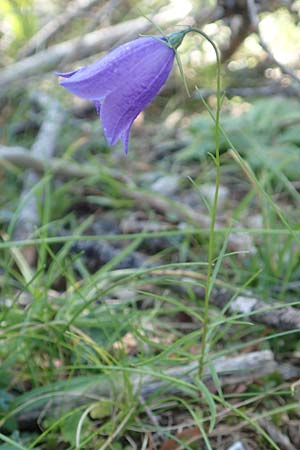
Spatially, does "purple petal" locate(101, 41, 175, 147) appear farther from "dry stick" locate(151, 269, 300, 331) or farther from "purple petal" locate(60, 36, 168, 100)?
"dry stick" locate(151, 269, 300, 331)

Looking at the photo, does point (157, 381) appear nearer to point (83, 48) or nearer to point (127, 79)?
point (127, 79)

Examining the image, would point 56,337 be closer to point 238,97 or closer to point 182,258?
point 182,258

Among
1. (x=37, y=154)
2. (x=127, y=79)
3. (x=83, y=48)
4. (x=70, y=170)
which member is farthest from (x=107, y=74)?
(x=83, y=48)

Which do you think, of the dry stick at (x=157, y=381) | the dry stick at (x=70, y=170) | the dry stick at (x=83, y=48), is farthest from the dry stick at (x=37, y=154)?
the dry stick at (x=157, y=381)

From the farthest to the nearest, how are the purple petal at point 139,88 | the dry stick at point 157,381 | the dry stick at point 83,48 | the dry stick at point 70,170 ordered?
the dry stick at point 83,48 → the dry stick at point 70,170 → the dry stick at point 157,381 → the purple petal at point 139,88

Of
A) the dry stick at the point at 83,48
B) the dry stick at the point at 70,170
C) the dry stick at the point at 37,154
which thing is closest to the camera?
the dry stick at the point at 37,154

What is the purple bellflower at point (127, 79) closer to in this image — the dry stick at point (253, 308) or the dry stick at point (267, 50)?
the dry stick at point (253, 308)

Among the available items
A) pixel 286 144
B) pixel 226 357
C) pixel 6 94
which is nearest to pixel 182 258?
pixel 226 357

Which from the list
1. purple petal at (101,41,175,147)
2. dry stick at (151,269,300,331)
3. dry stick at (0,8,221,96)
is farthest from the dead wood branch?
dry stick at (0,8,221,96)
